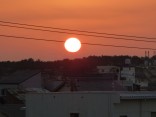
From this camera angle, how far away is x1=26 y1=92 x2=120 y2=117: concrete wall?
3422 centimetres

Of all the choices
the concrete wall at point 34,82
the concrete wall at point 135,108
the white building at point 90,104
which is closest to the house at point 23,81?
the concrete wall at point 34,82

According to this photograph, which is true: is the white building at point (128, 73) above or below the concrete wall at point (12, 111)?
above

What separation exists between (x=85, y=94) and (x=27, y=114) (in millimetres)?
4353

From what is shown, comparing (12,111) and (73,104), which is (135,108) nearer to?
(73,104)

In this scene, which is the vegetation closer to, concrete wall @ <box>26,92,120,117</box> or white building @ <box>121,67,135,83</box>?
white building @ <box>121,67,135,83</box>

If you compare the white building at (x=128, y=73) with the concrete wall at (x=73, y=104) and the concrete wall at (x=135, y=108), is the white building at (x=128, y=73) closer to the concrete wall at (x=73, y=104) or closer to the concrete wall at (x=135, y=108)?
the concrete wall at (x=135, y=108)

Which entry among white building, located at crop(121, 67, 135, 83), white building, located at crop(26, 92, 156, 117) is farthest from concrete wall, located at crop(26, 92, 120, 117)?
white building, located at crop(121, 67, 135, 83)

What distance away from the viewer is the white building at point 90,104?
34.2 meters

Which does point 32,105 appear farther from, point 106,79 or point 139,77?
point 139,77

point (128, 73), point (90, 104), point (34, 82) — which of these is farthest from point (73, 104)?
point (128, 73)

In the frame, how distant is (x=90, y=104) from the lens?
3466 centimetres

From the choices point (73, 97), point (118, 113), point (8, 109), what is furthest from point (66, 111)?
point (8, 109)

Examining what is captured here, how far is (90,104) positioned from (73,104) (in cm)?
113

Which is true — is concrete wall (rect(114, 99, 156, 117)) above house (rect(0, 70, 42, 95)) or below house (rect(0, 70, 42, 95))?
below
